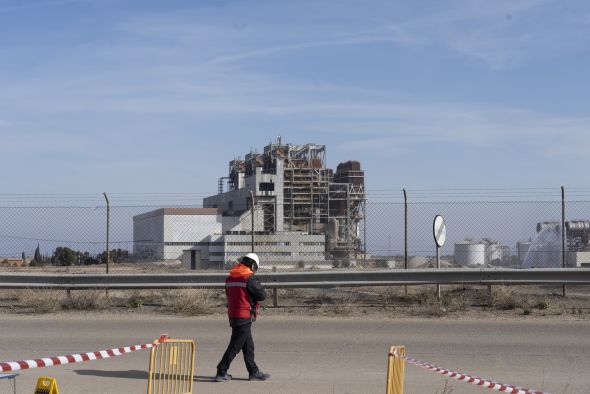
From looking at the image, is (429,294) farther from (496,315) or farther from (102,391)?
(102,391)

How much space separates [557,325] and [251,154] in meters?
46.0

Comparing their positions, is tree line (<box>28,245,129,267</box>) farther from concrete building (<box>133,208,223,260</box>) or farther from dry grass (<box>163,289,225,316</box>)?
dry grass (<box>163,289,225,316</box>)

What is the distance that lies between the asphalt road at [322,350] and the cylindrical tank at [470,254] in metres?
5.93

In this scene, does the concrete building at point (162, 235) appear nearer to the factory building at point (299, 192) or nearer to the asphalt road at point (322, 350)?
the asphalt road at point (322, 350)

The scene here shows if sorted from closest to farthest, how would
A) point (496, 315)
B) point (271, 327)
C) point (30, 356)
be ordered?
point (30, 356)
point (271, 327)
point (496, 315)

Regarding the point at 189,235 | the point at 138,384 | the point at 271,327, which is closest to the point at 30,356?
the point at 138,384

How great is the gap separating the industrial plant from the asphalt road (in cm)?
1151

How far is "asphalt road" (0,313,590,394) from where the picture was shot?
31.0 feet

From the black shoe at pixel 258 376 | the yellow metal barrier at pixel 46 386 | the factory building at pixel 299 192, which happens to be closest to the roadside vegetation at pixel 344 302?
the black shoe at pixel 258 376

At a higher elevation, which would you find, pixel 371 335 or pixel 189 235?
pixel 189 235

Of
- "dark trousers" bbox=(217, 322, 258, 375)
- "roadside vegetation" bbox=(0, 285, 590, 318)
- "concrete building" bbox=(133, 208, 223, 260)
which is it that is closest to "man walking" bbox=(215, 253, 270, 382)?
"dark trousers" bbox=(217, 322, 258, 375)

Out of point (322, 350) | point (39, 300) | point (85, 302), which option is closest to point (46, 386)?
point (322, 350)

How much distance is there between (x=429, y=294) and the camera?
1673 centimetres

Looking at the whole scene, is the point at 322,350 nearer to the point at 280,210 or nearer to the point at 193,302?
the point at 193,302
